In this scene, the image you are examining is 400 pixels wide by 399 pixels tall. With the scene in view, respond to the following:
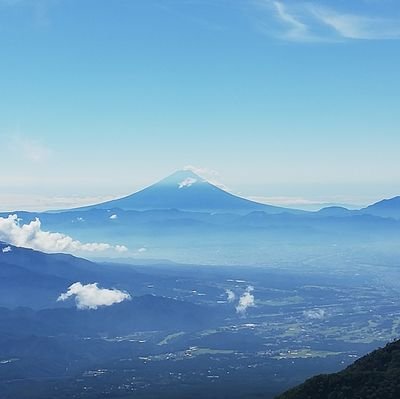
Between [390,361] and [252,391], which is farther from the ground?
[390,361]

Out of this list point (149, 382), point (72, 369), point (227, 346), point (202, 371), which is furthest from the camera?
point (227, 346)

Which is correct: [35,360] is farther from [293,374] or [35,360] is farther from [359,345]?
[359,345]

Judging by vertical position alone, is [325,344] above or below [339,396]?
below

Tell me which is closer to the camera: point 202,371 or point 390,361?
point 390,361

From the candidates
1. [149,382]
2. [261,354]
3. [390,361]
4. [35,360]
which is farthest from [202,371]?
[390,361]

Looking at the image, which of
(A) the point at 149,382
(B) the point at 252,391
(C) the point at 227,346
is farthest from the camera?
(C) the point at 227,346

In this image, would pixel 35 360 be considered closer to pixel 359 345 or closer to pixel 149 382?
pixel 149 382

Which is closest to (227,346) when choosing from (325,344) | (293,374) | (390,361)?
(325,344)

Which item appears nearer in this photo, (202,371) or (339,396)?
(339,396)

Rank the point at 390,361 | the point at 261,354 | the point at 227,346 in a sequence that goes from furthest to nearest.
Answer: the point at 227,346 < the point at 261,354 < the point at 390,361
